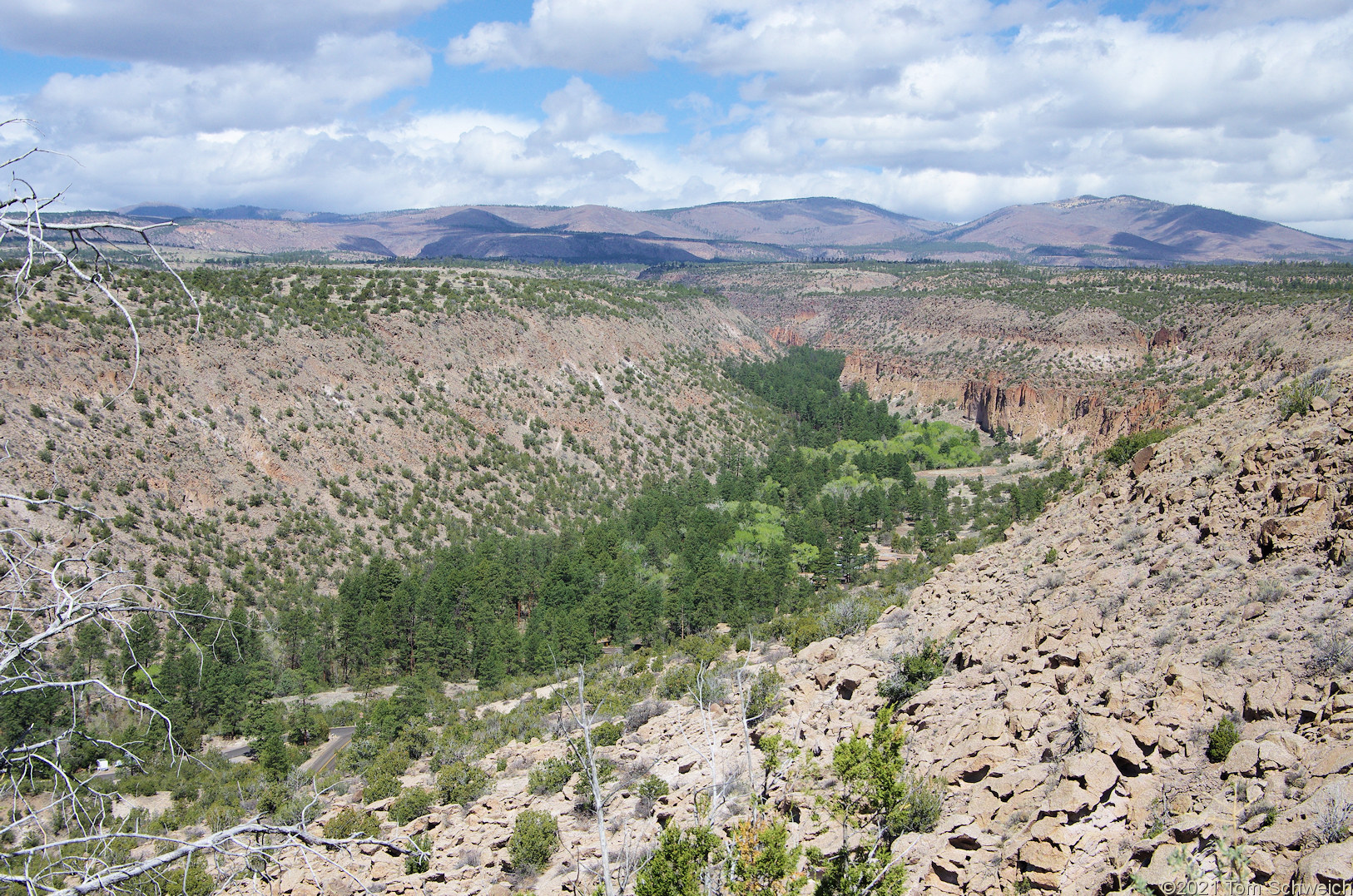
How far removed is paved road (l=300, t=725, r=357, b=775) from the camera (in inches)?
1190

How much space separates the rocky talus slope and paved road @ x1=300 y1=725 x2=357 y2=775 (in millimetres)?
7097

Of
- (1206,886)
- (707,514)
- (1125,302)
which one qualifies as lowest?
(707,514)

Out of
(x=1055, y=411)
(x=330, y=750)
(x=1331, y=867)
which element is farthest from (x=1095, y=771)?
(x=1055, y=411)

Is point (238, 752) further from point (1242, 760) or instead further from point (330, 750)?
point (1242, 760)

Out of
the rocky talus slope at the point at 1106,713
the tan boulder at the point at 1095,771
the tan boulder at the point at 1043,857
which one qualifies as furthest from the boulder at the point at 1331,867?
the tan boulder at the point at 1095,771

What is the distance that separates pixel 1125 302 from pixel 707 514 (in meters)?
76.3

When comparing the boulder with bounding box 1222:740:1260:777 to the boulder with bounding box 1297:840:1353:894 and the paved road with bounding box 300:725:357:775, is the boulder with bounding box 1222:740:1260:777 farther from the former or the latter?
the paved road with bounding box 300:725:357:775

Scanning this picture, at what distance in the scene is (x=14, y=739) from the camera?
29.2 m

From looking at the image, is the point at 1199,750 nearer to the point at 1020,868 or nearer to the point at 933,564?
the point at 1020,868

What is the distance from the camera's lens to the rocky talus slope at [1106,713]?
10.7 metres

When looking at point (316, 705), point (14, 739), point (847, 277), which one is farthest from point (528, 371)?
point (847, 277)

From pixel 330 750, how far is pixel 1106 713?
30686 mm

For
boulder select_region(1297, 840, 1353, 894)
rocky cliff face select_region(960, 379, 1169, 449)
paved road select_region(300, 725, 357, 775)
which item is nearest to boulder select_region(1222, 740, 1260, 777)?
boulder select_region(1297, 840, 1353, 894)

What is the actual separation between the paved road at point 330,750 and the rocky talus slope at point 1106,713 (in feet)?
23.3
